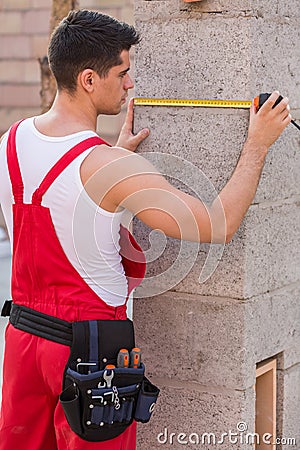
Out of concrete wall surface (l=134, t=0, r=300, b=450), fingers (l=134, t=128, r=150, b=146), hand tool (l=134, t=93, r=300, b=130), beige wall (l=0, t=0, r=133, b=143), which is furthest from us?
beige wall (l=0, t=0, r=133, b=143)

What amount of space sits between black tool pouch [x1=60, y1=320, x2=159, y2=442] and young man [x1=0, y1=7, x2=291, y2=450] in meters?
0.05

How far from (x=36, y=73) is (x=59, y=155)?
7738 mm

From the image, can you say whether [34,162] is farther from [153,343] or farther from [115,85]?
[153,343]

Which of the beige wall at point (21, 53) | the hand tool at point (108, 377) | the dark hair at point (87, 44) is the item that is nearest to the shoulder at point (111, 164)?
the dark hair at point (87, 44)

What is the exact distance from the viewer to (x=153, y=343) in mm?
3232

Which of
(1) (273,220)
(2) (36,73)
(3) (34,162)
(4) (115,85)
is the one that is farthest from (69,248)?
(2) (36,73)

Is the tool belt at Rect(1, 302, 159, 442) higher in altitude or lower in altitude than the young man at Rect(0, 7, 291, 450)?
lower

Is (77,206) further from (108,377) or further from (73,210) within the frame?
(108,377)

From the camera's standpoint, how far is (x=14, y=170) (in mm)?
2748

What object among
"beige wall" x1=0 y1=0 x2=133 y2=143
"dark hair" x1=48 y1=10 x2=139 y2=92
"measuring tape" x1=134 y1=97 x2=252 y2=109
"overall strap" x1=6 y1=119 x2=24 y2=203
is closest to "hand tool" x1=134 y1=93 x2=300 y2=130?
"measuring tape" x1=134 y1=97 x2=252 y2=109

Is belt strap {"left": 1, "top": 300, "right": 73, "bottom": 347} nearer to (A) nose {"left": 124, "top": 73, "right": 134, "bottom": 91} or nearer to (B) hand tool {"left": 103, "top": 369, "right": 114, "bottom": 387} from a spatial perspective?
(B) hand tool {"left": 103, "top": 369, "right": 114, "bottom": 387}

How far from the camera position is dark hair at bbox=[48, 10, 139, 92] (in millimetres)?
2699

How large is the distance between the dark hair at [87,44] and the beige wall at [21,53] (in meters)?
7.43

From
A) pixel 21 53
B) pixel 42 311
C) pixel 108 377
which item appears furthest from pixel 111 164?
pixel 21 53
